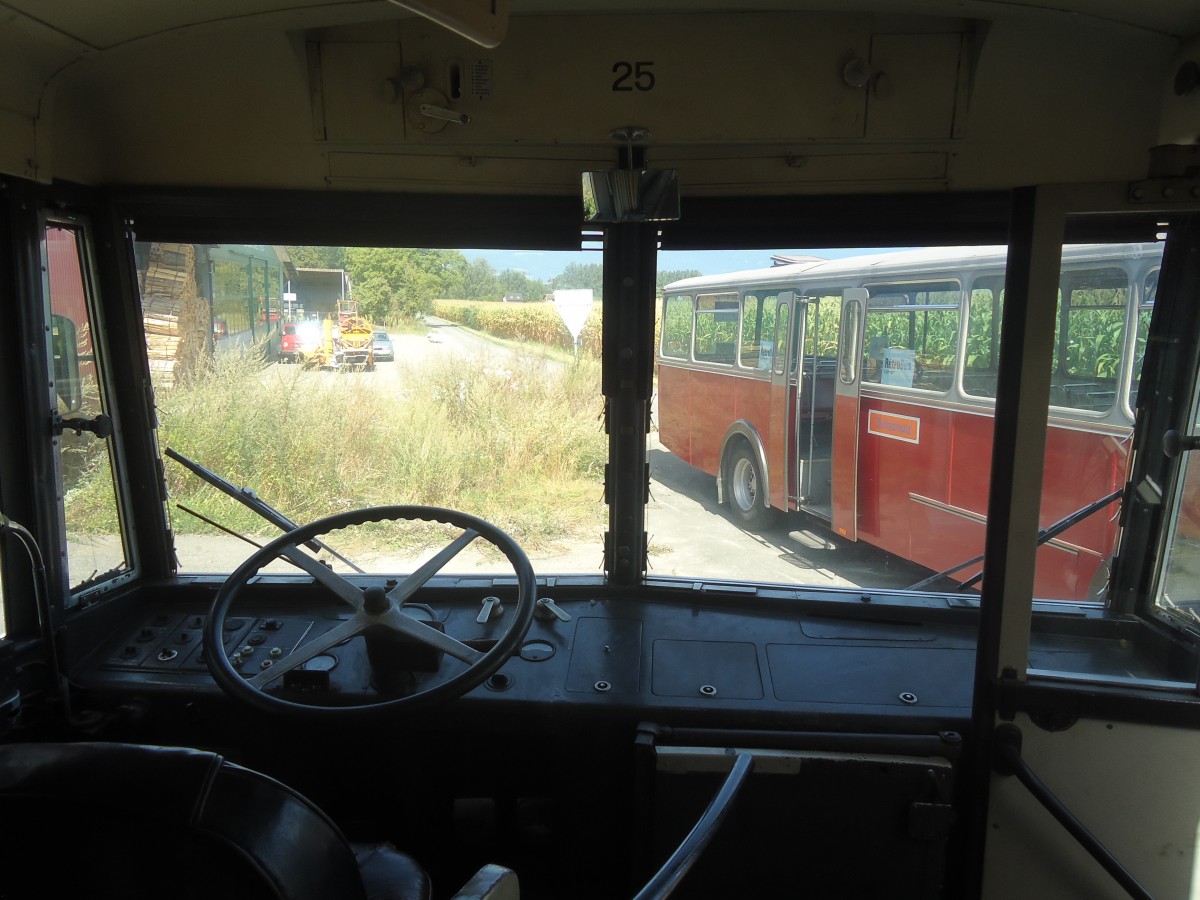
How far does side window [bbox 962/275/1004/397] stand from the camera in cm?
221

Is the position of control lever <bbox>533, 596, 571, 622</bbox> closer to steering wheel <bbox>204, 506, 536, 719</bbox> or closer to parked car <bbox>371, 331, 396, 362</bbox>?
steering wheel <bbox>204, 506, 536, 719</bbox>

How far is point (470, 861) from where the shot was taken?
2260 millimetres

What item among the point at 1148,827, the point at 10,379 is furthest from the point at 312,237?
the point at 1148,827

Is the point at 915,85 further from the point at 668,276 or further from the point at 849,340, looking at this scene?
the point at 849,340

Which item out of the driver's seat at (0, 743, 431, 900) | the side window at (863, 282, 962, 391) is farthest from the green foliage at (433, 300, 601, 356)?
the driver's seat at (0, 743, 431, 900)

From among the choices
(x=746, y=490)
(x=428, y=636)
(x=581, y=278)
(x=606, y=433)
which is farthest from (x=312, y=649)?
(x=746, y=490)

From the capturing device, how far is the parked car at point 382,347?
94.5 inches

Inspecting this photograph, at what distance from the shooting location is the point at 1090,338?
1.84 m

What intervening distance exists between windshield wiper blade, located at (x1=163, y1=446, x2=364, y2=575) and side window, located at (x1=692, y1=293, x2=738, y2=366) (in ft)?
4.20

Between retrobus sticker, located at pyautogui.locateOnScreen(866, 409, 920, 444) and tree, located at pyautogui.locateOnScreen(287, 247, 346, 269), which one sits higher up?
tree, located at pyautogui.locateOnScreen(287, 247, 346, 269)

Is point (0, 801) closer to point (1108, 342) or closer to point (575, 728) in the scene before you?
point (575, 728)

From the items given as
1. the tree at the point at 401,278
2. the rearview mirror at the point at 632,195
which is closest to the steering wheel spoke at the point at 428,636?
the tree at the point at 401,278

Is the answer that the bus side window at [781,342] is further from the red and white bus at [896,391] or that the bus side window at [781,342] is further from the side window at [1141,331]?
the side window at [1141,331]

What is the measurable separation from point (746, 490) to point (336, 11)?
5.61 ft
